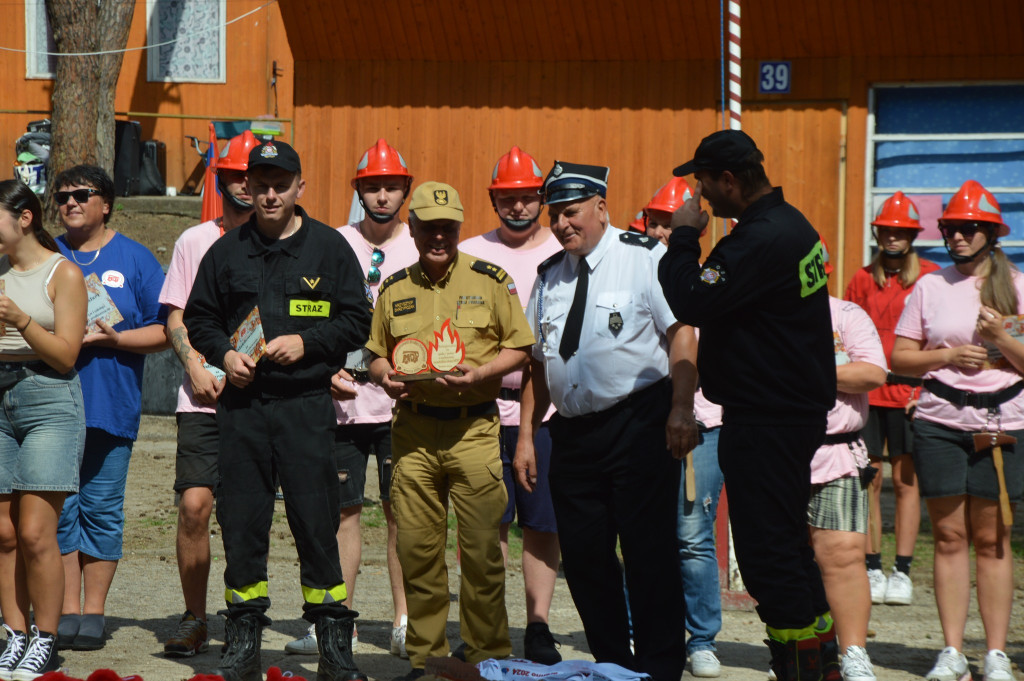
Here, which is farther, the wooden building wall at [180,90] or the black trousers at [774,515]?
the wooden building wall at [180,90]

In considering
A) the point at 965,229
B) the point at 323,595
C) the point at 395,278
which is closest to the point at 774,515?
the point at 323,595

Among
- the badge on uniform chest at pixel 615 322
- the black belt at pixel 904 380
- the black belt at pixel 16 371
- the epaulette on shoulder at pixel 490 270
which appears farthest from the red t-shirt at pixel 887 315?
the black belt at pixel 16 371

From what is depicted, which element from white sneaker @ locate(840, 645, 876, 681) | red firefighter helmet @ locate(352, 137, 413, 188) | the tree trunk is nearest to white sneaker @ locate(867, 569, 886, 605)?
white sneaker @ locate(840, 645, 876, 681)

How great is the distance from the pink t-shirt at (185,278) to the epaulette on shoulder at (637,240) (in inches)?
75.2

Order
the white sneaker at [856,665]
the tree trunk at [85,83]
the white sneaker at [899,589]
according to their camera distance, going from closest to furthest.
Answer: the white sneaker at [856,665]
the white sneaker at [899,589]
the tree trunk at [85,83]

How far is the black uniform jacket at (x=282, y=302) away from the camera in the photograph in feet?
16.4

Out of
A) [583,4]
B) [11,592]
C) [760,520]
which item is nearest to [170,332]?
[11,592]

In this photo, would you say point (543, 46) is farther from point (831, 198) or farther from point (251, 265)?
point (251, 265)

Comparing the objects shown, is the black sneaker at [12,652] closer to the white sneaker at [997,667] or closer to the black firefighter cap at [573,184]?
the black firefighter cap at [573,184]

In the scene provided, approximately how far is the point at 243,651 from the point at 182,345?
1424mm

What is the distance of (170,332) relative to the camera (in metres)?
5.68

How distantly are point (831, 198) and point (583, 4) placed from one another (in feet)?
11.6

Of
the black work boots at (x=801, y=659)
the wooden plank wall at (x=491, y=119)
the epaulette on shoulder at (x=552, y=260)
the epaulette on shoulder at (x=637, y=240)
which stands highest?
the wooden plank wall at (x=491, y=119)

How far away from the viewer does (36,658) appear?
5129 millimetres
